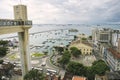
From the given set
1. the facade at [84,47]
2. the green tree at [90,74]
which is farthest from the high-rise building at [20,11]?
the facade at [84,47]

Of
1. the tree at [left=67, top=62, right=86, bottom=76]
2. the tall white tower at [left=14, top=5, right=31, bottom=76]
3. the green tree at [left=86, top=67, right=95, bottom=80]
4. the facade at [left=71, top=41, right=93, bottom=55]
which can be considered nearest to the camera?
the tall white tower at [left=14, top=5, right=31, bottom=76]

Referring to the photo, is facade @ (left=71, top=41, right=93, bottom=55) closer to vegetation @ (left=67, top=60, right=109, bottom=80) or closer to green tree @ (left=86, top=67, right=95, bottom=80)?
vegetation @ (left=67, top=60, right=109, bottom=80)

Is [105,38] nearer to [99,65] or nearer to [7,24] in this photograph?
[99,65]

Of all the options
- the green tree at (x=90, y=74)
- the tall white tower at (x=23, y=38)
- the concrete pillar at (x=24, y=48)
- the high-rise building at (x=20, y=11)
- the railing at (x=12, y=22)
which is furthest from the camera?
the green tree at (x=90, y=74)

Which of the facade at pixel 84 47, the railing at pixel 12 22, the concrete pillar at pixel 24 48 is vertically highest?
the railing at pixel 12 22

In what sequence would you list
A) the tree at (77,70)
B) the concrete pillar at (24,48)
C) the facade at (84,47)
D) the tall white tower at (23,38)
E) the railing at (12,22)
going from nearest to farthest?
the railing at (12,22)
the tall white tower at (23,38)
the concrete pillar at (24,48)
the tree at (77,70)
the facade at (84,47)

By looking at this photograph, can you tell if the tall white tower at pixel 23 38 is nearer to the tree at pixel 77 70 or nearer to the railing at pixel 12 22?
the railing at pixel 12 22

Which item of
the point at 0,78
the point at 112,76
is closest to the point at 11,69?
the point at 0,78

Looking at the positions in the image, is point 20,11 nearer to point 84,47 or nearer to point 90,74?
point 90,74

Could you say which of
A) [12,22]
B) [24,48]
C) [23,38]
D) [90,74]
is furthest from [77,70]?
[12,22]

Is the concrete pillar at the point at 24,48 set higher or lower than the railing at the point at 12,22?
lower

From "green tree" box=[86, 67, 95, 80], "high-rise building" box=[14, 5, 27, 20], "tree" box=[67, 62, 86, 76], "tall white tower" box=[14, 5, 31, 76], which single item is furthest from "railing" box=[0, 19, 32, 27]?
"green tree" box=[86, 67, 95, 80]
